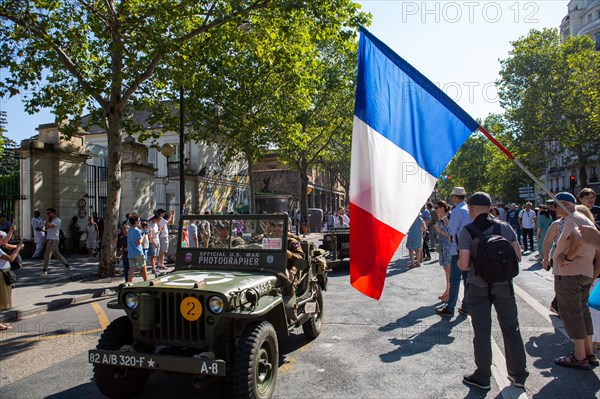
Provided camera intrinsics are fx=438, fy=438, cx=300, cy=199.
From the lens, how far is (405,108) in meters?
4.30

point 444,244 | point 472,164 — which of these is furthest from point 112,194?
point 472,164

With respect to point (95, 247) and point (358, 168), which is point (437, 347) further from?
point (95, 247)

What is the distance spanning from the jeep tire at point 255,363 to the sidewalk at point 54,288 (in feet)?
20.1

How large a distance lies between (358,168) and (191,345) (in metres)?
2.23

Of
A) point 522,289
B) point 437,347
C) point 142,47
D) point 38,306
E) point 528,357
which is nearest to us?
point 528,357

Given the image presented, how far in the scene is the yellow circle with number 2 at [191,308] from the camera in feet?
12.7

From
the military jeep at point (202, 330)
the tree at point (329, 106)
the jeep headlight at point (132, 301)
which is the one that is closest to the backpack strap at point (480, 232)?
the military jeep at point (202, 330)

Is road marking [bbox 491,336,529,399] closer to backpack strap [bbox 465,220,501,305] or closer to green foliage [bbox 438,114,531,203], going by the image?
backpack strap [bbox 465,220,501,305]

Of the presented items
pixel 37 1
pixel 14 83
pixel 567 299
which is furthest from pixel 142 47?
pixel 567 299

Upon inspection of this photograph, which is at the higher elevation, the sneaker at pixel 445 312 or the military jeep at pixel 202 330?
the military jeep at pixel 202 330

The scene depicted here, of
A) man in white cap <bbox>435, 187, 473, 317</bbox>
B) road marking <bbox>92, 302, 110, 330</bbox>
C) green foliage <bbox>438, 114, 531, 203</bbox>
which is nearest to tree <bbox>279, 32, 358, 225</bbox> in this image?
road marking <bbox>92, 302, 110, 330</bbox>

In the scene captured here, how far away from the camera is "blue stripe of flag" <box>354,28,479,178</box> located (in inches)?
166

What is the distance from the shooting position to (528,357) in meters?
5.19

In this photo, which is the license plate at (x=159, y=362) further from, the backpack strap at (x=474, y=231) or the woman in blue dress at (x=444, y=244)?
the woman in blue dress at (x=444, y=244)
